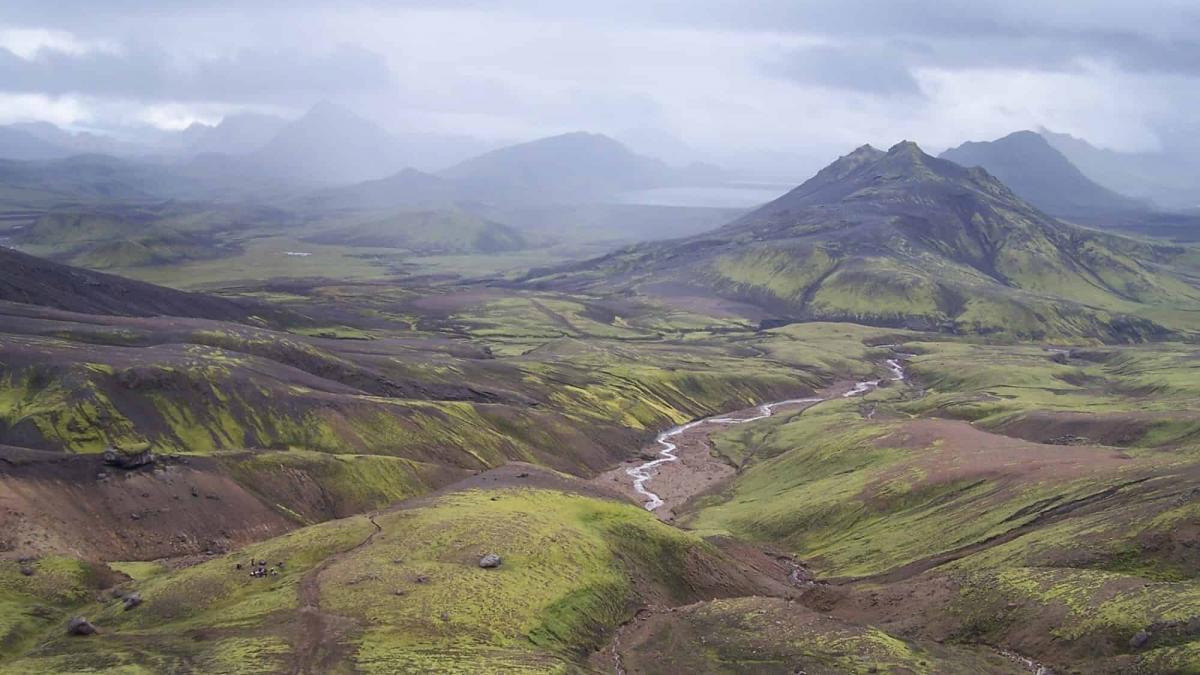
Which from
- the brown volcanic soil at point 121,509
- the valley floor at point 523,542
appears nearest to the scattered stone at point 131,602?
the valley floor at point 523,542

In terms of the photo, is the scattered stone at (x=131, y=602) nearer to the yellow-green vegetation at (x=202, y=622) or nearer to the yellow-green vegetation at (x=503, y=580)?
the yellow-green vegetation at (x=202, y=622)

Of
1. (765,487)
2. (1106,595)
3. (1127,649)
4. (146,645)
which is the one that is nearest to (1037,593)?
(1106,595)

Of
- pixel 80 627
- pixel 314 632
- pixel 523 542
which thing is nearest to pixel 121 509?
pixel 80 627

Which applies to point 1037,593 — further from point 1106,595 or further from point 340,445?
point 340,445

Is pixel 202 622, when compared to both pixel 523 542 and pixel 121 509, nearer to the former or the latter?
pixel 523 542

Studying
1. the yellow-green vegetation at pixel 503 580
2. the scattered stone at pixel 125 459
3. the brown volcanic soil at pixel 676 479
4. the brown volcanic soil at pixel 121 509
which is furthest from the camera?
the brown volcanic soil at pixel 676 479
